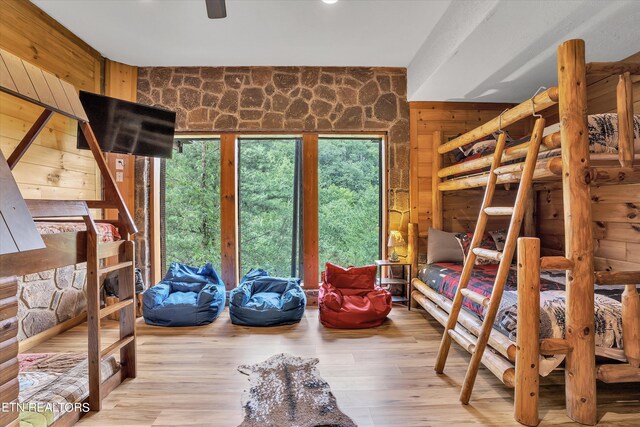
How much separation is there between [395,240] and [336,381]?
1964mm

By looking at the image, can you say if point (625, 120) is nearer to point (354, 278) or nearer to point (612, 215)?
point (612, 215)

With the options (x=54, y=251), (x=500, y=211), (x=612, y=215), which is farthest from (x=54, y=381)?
(x=612, y=215)

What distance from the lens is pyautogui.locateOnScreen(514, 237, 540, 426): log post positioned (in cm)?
168

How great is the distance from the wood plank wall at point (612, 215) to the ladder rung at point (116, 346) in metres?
4.04

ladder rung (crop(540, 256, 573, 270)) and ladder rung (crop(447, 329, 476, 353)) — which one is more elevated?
ladder rung (crop(540, 256, 573, 270))

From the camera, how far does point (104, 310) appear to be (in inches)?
73.6

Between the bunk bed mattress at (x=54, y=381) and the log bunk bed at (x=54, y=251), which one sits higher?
the log bunk bed at (x=54, y=251)

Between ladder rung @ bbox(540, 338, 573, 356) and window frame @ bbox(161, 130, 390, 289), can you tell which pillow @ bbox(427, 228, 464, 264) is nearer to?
window frame @ bbox(161, 130, 390, 289)

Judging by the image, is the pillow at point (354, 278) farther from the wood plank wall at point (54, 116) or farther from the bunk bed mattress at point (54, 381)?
the wood plank wall at point (54, 116)

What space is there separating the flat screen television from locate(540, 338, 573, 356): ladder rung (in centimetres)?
378

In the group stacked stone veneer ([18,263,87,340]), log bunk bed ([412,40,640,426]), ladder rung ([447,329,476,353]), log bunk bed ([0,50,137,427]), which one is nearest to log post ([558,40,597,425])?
log bunk bed ([412,40,640,426])

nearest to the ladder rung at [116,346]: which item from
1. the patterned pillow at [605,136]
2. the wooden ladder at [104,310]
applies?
the wooden ladder at [104,310]

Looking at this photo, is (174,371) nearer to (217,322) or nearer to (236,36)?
(217,322)

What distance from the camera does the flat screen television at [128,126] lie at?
10.4 ft
